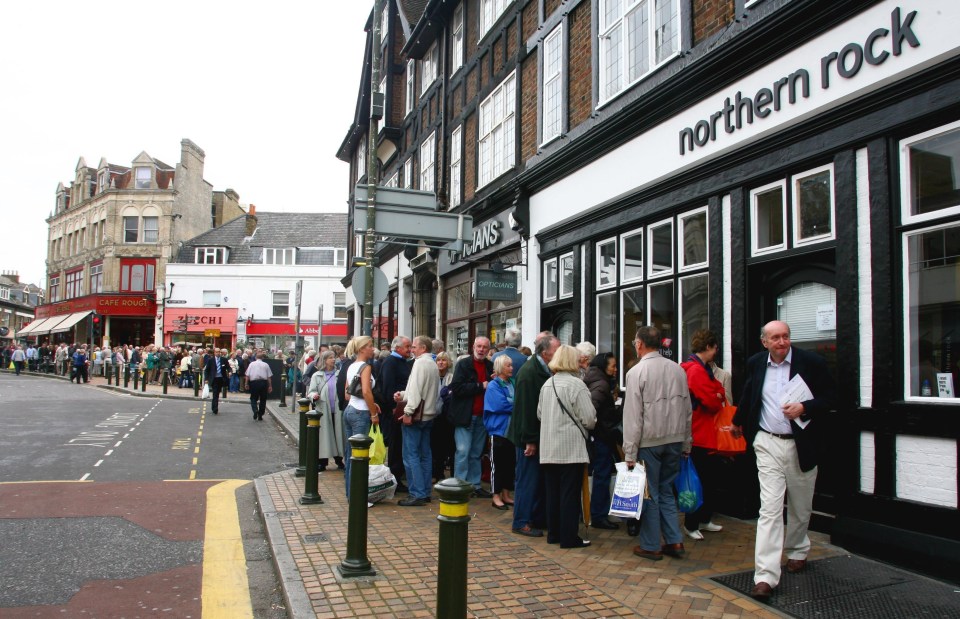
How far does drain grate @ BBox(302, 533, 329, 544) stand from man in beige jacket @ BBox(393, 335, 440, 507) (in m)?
1.62

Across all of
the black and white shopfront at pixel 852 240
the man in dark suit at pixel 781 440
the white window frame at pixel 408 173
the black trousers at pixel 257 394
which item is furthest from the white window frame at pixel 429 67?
the man in dark suit at pixel 781 440

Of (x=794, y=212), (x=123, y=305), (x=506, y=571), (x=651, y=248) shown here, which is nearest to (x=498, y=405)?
(x=506, y=571)

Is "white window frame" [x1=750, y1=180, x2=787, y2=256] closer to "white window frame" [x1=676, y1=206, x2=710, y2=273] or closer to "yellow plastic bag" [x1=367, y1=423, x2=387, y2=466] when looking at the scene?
"white window frame" [x1=676, y1=206, x2=710, y2=273]

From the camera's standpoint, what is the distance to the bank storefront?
13430mm

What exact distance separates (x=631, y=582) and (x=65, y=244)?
60.6 m

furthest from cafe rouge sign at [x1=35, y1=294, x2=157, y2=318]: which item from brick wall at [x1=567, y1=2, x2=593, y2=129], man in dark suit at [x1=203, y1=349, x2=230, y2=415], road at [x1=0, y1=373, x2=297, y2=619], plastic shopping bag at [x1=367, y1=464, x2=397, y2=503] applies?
plastic shopping bag at [x1=367, y1=464, x2=397, y2=503]

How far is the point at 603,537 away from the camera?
671 centimetres

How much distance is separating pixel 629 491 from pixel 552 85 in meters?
8.48

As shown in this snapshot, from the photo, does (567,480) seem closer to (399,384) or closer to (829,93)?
(399,384)

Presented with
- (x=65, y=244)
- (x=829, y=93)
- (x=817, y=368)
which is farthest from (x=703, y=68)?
(x=65, y=244)

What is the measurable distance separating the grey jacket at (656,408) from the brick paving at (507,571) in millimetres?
961

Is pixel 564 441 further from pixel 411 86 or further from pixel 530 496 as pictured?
pixel 411 86

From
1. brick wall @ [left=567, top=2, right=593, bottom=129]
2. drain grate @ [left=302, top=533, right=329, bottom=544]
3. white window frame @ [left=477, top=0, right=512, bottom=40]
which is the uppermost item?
white window frame @ [left=477, top=0, right=512, bottom=40]

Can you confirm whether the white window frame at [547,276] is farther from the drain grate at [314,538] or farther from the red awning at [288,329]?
the red awning at [288,329]
